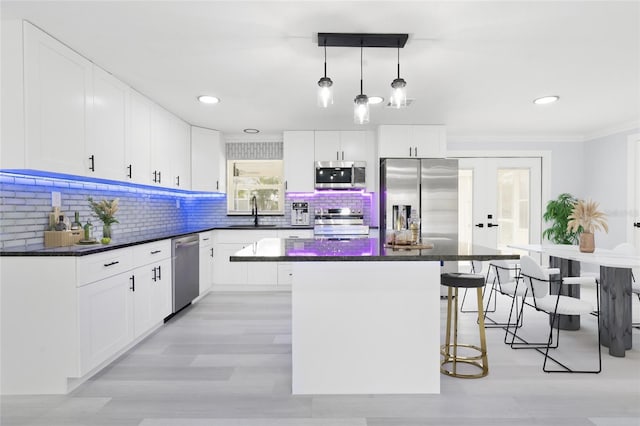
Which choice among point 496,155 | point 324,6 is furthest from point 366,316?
point 496,155

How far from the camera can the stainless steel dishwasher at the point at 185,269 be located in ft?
13.3

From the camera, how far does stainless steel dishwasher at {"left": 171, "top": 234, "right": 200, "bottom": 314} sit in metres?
4.06

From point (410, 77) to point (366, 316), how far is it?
2.06 meters

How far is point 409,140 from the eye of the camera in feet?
16.8

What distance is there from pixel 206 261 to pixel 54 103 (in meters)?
2.89

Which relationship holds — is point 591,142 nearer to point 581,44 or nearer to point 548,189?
point 548,189

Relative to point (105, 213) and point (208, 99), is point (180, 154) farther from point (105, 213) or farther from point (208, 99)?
point (105, 213)

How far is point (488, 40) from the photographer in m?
2.56

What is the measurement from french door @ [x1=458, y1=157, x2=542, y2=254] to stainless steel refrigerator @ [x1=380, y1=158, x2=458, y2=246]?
109 cm

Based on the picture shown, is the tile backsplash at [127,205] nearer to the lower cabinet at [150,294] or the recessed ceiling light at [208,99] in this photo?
the lower cabinet at [150,294]

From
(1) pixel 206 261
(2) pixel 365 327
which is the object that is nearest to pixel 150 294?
(1) pixel 206 261

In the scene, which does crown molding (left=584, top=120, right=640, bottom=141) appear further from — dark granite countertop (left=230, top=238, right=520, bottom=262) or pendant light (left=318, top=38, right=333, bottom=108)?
pendant light (left=318, top=38, right=333, bottom=108)

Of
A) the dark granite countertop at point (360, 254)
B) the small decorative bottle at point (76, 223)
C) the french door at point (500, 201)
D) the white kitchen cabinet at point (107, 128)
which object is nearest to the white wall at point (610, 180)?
the french door at point (500, 201)

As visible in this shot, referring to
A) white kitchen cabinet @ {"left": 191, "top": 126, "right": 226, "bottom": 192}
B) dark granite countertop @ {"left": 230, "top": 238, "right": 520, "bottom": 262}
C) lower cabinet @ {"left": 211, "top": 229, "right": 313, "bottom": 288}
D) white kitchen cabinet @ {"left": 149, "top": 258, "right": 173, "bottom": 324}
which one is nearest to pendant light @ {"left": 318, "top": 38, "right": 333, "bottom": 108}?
dark granite countertop @ {"left": 230, "top": 238, "right": 520, "bottom": 262}
